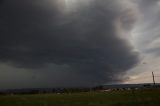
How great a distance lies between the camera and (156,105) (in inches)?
1507

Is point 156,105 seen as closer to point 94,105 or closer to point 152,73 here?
point 94,105

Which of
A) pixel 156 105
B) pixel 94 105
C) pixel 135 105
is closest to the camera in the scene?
pixel 156 105

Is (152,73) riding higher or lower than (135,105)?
higher

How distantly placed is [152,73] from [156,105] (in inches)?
3076

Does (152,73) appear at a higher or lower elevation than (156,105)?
higher

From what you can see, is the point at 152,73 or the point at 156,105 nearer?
the point at 156,105

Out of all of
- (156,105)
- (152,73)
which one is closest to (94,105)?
(156,105)

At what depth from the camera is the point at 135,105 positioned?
40906 millimetres

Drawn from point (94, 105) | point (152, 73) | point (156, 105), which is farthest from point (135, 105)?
point (152, 73)

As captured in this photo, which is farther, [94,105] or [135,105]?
[94,105]

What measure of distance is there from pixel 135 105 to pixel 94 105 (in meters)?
7.98

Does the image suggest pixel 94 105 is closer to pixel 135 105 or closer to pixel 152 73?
pixel 135 105

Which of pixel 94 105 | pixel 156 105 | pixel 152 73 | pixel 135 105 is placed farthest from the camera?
pixel 152 73

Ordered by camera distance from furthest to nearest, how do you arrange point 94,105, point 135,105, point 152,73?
point 152,73
point 94,105
point 135,105
